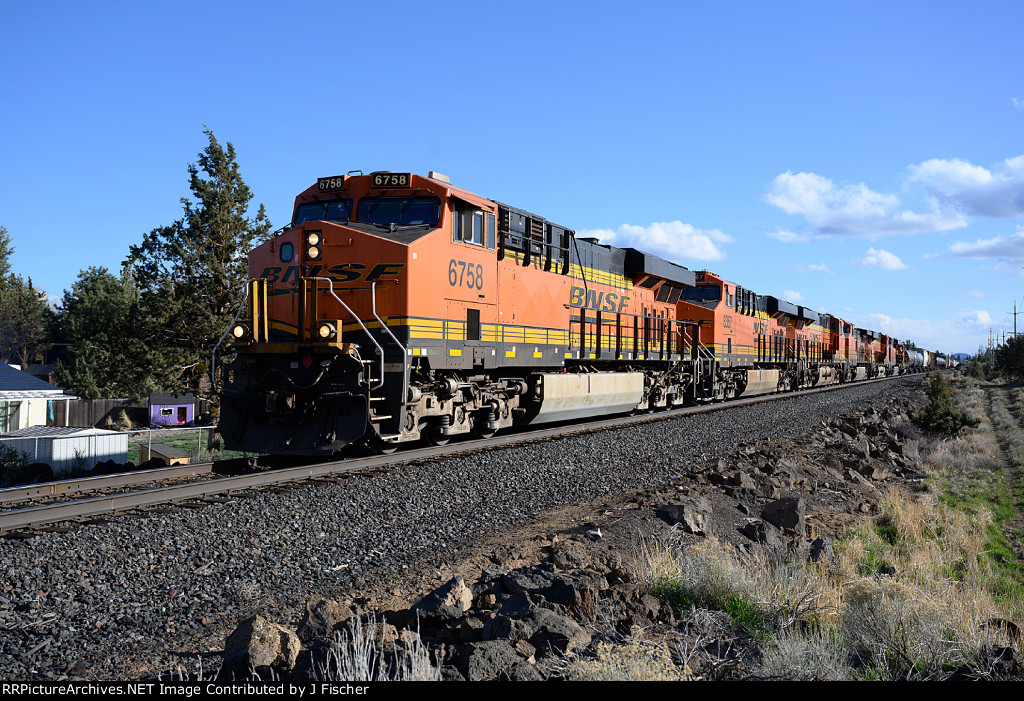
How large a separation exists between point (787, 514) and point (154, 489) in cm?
686

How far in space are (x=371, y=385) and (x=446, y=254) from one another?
2341mm

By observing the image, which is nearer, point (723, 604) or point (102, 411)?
point (723, 604)

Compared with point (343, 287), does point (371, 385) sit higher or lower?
lower

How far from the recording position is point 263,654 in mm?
3391

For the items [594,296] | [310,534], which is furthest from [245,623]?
[594,296]

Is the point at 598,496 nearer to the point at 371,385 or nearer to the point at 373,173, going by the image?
the point at 371,385

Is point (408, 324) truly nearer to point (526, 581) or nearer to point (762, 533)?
point (762, 533)

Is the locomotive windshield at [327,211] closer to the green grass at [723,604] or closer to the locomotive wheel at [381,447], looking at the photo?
the locomotive wheel at [381,447]

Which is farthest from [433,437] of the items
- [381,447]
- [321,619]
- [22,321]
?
[22,321]

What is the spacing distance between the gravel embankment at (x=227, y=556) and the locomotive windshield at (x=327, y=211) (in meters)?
4.05

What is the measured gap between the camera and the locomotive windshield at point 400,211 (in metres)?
10.4

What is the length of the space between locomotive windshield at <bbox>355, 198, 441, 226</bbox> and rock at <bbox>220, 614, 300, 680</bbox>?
7.56 meters

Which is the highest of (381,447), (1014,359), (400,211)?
(400,211)

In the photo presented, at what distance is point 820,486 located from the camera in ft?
36.5
